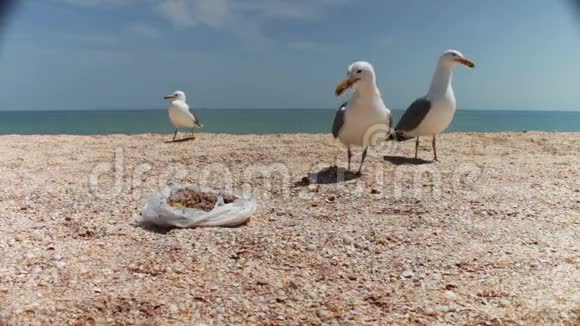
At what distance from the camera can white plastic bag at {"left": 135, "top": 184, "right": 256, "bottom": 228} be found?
3646 millimetres

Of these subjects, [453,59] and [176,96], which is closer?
[453,59]

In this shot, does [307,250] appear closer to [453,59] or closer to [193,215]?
[193,215]

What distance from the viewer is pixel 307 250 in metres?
3.13

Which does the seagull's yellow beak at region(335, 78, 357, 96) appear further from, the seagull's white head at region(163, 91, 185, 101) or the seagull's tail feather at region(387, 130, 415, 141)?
the seagull's white head at region(163, 91, 185, 101)

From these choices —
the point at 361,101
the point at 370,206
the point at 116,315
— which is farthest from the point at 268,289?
the point at 361,101

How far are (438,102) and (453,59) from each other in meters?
0.71

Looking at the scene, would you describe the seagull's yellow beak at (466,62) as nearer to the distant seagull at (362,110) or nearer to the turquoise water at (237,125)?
the distant seagull at (362,110)

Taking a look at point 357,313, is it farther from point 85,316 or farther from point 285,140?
point 285,140

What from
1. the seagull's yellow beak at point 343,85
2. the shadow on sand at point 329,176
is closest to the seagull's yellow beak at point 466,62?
the seagull's yellow beak at point 343,85

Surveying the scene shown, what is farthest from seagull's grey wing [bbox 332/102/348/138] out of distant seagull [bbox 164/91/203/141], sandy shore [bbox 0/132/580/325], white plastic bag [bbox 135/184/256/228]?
distant seagull [bbox 164/91/203/141]

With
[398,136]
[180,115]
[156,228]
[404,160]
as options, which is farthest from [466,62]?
[180,115]

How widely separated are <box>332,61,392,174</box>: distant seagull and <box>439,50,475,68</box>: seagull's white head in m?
1.59

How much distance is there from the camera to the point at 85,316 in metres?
2.20

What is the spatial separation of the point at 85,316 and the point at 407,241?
7.57 ft
